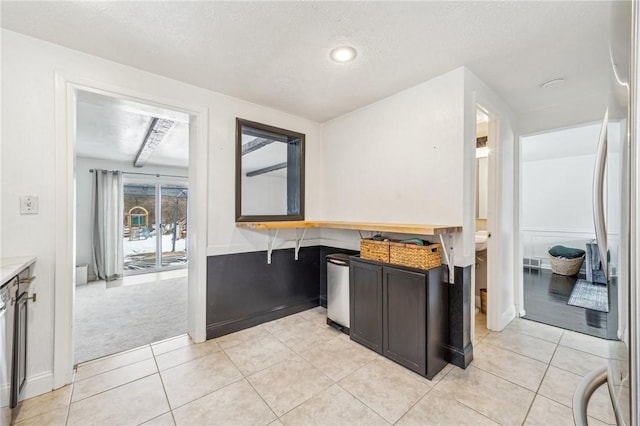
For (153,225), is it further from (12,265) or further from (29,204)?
(12,265)

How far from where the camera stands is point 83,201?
5.14 metres

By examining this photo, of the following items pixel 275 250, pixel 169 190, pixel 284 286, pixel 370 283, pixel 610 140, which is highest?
pixel 169 190

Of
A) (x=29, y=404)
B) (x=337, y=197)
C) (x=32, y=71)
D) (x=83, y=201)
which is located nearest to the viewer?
(x=29, y=404)

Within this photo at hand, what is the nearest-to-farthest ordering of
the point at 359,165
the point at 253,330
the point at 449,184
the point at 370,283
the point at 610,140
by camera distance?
the point at 610,140, the point at 449,184, the point at 370,283, the point at 253,330, the point at 359,165

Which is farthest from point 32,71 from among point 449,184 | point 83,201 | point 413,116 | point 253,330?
point 83,201

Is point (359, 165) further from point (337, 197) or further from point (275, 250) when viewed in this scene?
point (275, 250)

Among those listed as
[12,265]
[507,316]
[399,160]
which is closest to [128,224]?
[12,265]

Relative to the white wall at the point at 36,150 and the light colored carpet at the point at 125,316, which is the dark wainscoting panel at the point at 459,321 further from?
the white wall at the point at 36,150

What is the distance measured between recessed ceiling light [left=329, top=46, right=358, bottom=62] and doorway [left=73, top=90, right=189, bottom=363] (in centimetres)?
152

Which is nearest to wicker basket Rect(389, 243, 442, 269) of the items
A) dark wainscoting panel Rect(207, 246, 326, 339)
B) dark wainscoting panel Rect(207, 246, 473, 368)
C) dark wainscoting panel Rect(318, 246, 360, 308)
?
dark wainscoting panel Rect(207, 246, 473, 368)

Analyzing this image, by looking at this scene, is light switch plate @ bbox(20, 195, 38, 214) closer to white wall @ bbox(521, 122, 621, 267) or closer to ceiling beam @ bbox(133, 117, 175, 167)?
ceiling beam @ bbox(133, 117, 175, 167)

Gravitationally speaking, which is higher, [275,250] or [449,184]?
[449,184]

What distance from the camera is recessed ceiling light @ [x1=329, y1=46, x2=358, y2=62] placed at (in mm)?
1884

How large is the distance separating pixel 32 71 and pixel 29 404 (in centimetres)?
220
